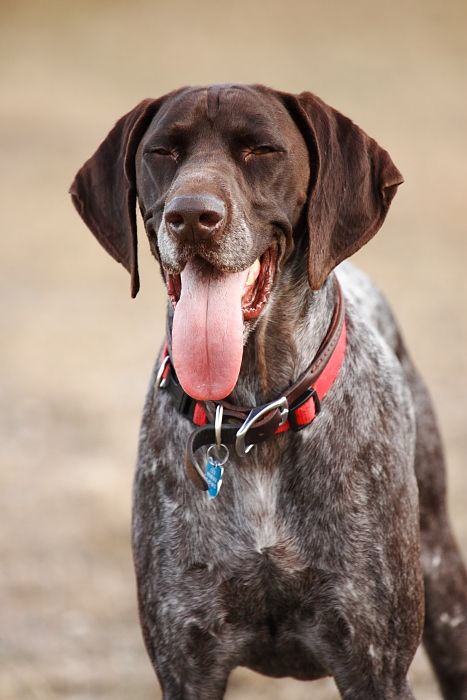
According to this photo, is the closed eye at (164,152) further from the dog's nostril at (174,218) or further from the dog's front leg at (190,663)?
the dog's front leg at (190,663)

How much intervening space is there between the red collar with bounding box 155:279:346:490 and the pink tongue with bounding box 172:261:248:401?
22cm

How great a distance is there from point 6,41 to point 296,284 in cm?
2868

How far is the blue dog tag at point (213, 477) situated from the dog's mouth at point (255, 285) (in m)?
0.48

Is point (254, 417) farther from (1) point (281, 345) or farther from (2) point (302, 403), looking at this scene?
(1) point (281, 345)

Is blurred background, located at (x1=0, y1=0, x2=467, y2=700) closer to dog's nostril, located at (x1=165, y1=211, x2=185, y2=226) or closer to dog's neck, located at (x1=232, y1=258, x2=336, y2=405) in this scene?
dog's neck, located at (x1=232, y1=258, x2=336, y2=405)

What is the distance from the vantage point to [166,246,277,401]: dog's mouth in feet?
12.6

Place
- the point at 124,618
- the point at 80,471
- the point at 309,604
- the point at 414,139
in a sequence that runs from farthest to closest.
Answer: the point at 414,139 < the point at 80,471 < the point at 124,618 < the point at 309,604

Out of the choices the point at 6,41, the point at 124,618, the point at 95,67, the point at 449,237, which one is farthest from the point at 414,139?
the point at 124,618

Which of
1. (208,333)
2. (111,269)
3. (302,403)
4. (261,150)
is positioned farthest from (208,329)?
(111,269)

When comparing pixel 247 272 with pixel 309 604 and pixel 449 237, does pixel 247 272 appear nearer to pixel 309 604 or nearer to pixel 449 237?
pixel 309 604

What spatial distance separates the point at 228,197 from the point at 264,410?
68cm

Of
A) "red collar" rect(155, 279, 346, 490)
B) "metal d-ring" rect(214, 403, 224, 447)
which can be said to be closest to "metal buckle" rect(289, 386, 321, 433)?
"red collar" rect(155, 279, 346, 490)

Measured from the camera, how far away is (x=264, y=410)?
4.04 meters

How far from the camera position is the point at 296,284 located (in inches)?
164
